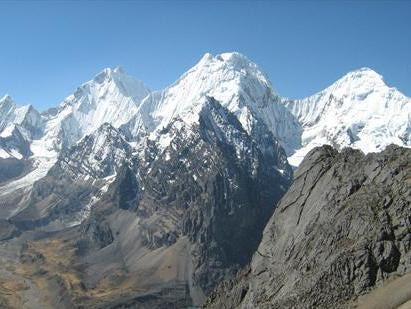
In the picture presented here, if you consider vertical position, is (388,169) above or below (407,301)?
above

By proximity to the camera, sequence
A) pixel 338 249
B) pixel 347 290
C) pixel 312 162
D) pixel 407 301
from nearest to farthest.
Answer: pixel 407 301 → pixel 347 290 → pixel 338 249 → pixel 312 162

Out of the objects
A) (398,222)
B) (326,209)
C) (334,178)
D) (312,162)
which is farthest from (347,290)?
(312,162)

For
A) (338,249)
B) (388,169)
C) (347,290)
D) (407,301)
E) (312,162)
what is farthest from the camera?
(312,162)

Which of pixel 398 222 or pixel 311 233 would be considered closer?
pixel 398 222

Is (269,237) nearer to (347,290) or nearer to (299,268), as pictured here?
(299,268)

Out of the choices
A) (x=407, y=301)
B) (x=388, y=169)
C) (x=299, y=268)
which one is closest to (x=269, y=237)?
(x=299, y=268)

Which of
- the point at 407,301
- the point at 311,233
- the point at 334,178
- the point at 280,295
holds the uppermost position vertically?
the point at 334,178
